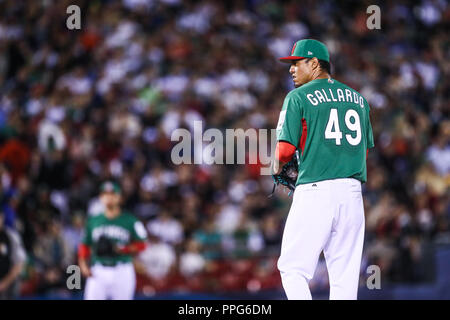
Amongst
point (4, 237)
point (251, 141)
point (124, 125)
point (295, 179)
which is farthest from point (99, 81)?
point (295, 179)

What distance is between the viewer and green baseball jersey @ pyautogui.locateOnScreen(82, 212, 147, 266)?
8.43 metres

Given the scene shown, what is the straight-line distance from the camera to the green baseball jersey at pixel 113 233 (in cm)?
843

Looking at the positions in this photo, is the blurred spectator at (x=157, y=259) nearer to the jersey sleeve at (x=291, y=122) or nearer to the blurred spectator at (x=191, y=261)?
the blurred spectator at (x=191, y=261)

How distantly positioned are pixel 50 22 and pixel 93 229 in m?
7.81

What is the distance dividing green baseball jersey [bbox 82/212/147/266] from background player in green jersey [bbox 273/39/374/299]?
3.98 meters

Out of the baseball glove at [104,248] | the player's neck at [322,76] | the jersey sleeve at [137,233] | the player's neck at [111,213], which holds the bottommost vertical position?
the baseball glove at [104,248]

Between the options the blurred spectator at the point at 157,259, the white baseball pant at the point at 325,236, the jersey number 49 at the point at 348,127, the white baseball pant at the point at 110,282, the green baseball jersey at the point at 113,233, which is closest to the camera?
the white baseball pant at the point at 325,236

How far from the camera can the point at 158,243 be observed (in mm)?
11242

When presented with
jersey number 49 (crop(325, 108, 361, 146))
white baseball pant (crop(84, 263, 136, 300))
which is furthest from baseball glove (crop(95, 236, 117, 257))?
jersey number 49 (crop(325, 108, 361, 146))

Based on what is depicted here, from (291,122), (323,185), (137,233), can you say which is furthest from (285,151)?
(137,233)

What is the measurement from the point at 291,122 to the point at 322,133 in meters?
0.23

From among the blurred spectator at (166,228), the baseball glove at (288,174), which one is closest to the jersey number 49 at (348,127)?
the baseball glove at (288,174)

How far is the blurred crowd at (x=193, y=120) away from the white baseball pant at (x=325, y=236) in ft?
20.0
